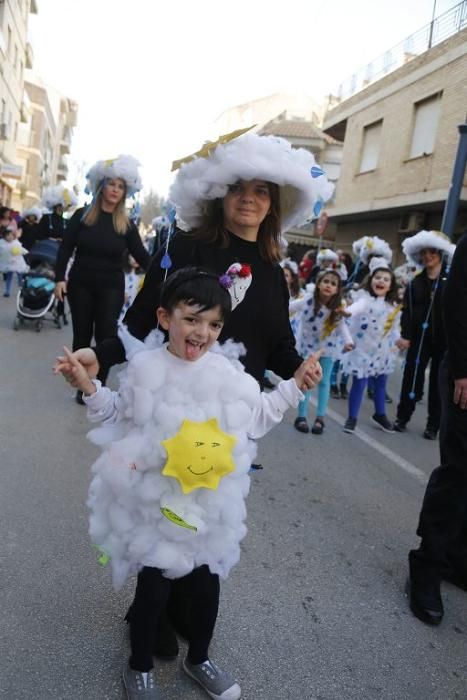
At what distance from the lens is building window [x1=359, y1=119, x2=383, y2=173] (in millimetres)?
20547

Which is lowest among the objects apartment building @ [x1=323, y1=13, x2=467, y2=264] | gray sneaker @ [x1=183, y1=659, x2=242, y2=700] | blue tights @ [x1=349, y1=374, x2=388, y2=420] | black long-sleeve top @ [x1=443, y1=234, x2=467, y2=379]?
gray sneaker @ [x1=183, y1=659, x2=242, y2=700]

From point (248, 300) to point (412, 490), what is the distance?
118 inches

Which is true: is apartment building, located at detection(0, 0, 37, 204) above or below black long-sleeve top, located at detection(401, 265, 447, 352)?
above

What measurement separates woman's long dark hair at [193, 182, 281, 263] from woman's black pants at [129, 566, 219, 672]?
125cm

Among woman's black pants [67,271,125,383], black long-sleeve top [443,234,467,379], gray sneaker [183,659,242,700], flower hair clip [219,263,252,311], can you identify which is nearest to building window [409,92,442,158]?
Result: woman's black pants [67,271,125,383]

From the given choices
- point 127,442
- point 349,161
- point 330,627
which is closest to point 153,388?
point 127,442

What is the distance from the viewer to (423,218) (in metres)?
18.4

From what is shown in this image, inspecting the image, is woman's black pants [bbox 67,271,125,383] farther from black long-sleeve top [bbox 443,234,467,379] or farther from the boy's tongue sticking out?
the boy's tongue sticking out

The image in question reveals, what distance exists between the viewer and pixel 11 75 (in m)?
A: 32.5

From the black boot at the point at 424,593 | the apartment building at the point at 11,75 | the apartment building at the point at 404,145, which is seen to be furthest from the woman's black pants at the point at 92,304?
the apartment building at the point at 11,75

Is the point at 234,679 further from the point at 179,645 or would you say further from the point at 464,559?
the point at 464,559

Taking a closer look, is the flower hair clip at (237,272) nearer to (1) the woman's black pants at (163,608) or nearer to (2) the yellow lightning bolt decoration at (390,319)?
(1) the woman's black pants at (163,608)

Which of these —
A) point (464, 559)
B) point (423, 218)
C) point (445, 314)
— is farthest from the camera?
point (423, 218)

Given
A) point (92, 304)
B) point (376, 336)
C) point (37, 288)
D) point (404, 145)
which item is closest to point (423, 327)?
point (376, 336)
